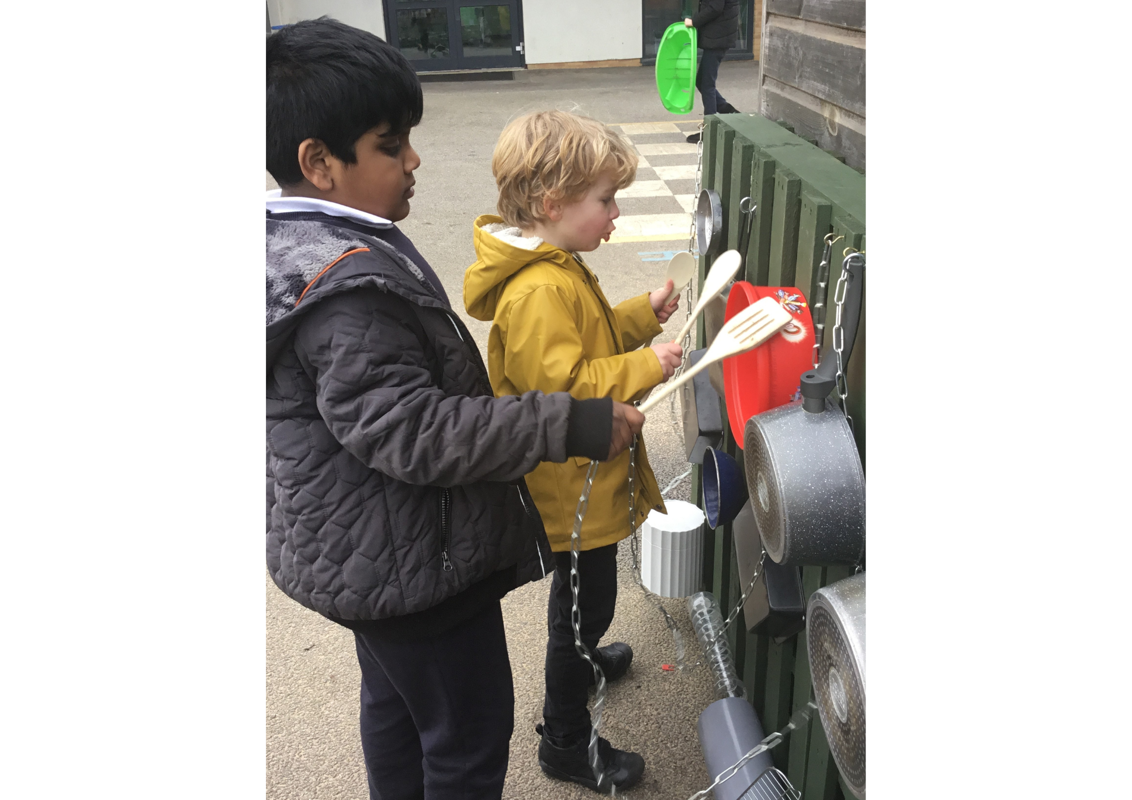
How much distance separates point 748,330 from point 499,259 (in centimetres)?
51

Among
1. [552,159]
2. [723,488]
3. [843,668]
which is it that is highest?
[552,159]

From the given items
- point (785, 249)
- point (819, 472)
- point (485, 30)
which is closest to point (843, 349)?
point (819, 472)

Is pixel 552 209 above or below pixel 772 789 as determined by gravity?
above

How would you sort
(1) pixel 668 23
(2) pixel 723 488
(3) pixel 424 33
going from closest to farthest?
(2) pixel 723 488 → (1) pixel 668 23 → (3) pixel 424 33

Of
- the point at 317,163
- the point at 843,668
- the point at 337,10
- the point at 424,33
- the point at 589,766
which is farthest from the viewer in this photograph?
the point at 424,33

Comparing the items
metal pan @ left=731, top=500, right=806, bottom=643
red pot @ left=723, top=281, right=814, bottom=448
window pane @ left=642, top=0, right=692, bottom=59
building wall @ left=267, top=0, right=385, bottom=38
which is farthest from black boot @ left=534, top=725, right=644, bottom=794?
window pane @ left=642, top=0, right=692, bottom=59

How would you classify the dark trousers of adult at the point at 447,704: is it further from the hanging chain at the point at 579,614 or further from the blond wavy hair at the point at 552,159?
the blond wavy hair at the point at 552,159

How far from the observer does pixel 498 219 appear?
1.96 meters

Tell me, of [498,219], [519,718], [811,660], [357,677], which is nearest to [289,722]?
[357,677]

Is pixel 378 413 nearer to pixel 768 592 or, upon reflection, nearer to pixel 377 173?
pixel 377 173

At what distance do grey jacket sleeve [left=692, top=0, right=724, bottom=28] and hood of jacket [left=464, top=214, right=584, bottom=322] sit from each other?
863cm

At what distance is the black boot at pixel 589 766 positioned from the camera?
7.43ft

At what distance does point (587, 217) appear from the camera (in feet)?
5.90

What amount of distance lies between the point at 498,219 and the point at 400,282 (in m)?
0.62
